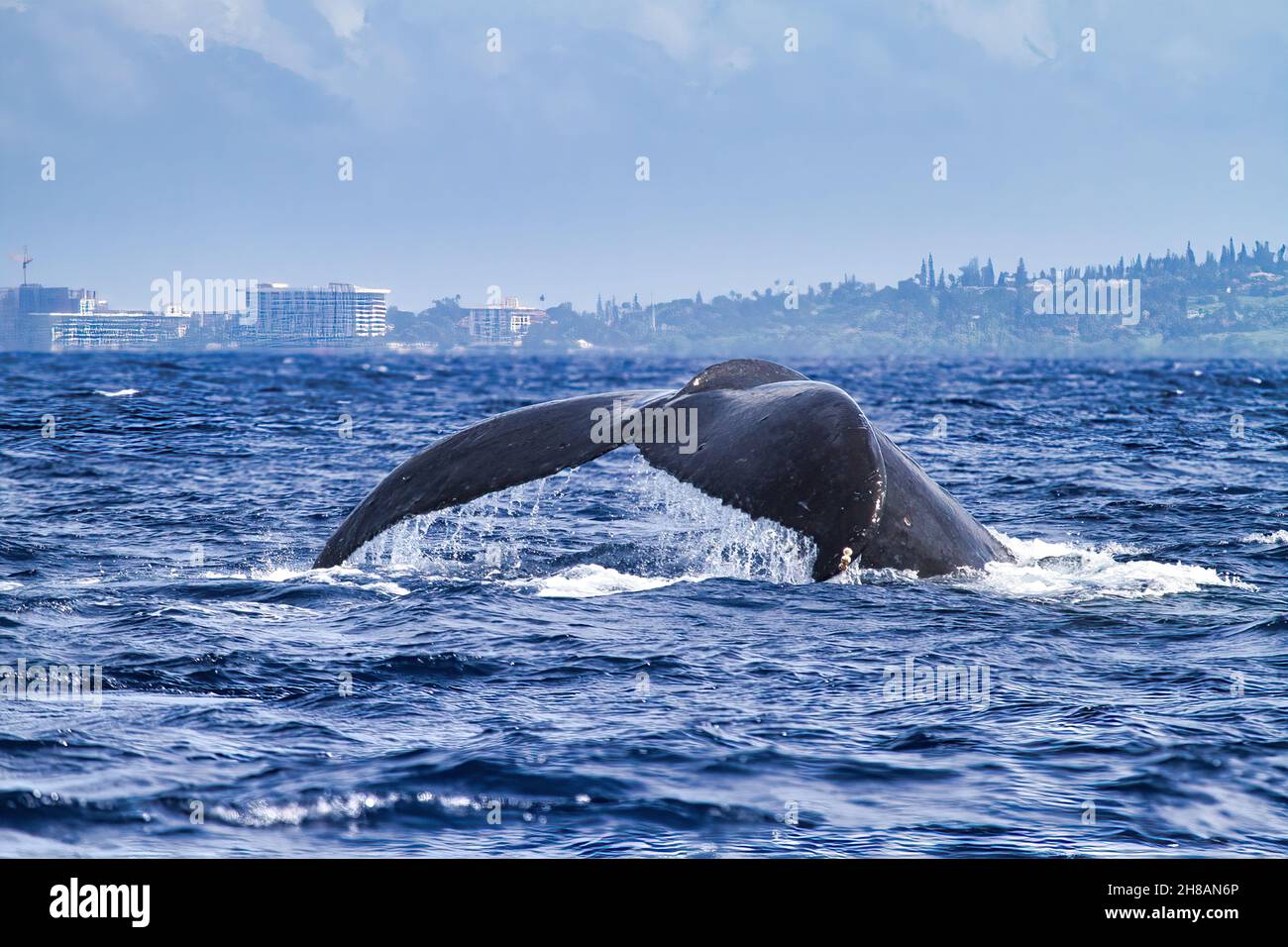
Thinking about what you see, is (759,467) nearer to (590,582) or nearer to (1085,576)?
(590,582)

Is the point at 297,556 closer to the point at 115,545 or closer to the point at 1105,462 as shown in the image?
the point at 115,545

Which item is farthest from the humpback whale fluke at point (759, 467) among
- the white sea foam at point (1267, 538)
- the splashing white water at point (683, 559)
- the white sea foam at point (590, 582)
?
the white sea foam at point (1267, 538)

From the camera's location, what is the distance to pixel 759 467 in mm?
6238

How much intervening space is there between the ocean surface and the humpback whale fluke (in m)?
0.29

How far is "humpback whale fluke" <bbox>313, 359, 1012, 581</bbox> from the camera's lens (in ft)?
19.8

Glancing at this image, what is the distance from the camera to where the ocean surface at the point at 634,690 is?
4.14 meters

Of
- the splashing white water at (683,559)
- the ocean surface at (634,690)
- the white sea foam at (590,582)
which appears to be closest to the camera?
the ocean surface at (634,690)

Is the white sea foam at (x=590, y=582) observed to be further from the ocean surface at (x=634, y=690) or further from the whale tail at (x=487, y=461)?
the whale tail at (x=487, y=461)

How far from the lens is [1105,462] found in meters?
17.4

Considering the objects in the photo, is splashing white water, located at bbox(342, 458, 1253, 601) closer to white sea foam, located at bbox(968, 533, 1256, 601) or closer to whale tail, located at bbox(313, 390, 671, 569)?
white sea foam, located at bbox(968, 533, 1256, 601)

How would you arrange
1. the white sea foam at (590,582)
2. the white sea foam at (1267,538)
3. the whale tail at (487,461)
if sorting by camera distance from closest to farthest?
the whale tail at (487,461) < the white sea foam at (590,582) < the white sea foam at (1267,538)

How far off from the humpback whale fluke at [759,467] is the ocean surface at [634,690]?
0.29 metres

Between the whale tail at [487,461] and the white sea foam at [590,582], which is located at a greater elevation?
the whale tail at [487,461]

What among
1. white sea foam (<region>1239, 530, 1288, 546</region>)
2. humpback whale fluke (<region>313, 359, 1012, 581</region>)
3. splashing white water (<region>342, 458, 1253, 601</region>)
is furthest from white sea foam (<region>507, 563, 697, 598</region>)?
white sea foam (<region>1239, 530, 1288, 546</region>)
